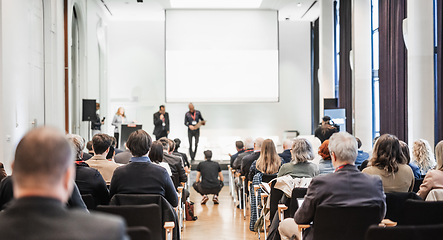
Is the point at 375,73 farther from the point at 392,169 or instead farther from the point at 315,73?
the point at 392,169

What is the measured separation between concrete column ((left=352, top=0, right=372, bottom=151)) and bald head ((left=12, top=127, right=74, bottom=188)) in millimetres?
9881

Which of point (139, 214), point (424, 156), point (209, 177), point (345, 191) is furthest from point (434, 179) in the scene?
point (209, 177)

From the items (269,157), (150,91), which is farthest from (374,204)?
(150,91)

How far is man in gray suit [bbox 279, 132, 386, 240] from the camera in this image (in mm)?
2568

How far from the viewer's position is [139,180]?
10.5 feet

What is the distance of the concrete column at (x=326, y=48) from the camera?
12398mm

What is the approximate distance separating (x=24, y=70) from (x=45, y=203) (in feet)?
22.9

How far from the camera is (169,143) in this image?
21.4 feet

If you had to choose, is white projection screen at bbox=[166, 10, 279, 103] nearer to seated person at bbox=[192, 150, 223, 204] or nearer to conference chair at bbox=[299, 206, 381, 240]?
seated person at bbox=[192, 150, 223, 204]

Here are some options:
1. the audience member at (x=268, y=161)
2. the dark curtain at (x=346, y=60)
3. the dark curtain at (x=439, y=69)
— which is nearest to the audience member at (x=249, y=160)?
the audience member at (x=268, y=161)

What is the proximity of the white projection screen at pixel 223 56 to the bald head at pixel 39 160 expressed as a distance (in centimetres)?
1237

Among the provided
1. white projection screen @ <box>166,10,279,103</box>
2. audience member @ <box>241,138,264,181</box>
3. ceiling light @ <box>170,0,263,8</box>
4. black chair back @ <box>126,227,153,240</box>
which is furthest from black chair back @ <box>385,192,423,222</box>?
ceiling light @ <box>170,0,263,8</box>

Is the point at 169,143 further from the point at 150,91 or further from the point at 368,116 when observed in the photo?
the point at 150,91

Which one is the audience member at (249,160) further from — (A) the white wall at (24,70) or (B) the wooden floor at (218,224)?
(A) the white wall at (24,70)
